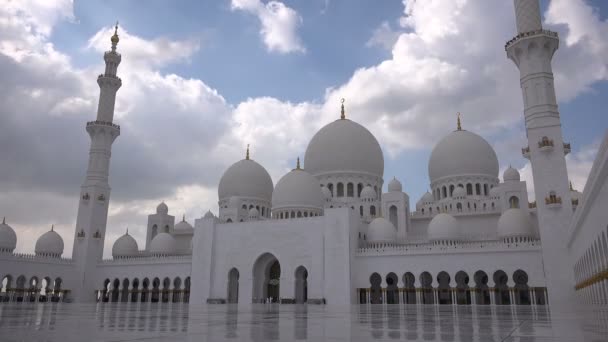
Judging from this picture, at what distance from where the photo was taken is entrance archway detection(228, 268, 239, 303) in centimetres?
2961

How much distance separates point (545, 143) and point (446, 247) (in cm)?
710

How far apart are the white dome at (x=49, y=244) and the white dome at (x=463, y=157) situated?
27.0 meters

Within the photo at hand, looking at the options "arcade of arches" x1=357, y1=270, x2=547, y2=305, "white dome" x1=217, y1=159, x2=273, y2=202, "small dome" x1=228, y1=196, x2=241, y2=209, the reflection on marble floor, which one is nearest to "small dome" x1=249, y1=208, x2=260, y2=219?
"small dome" x1=228, y1=196, x2=241, y2=209

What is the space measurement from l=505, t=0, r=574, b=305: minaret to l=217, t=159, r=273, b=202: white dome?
20.5 meters

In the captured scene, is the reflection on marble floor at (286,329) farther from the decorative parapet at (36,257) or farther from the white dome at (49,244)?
the white dome at (49,244)

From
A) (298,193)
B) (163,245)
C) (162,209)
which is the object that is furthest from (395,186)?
(162,209)

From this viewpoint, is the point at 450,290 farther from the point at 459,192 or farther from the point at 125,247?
the point at 125,247

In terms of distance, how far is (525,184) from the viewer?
29703mm

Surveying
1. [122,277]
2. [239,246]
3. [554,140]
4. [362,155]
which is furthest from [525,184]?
[122,277]

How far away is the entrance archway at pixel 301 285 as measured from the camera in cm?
2817

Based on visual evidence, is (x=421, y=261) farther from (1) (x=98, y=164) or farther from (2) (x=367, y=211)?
(1) (x=98, y=164)

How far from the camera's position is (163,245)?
34.8m

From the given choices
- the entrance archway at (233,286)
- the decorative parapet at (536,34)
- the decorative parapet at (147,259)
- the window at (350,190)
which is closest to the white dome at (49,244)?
the decorative parapet at (147,259)

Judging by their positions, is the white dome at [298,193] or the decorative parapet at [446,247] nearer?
the decorative parapet at [446,247]
